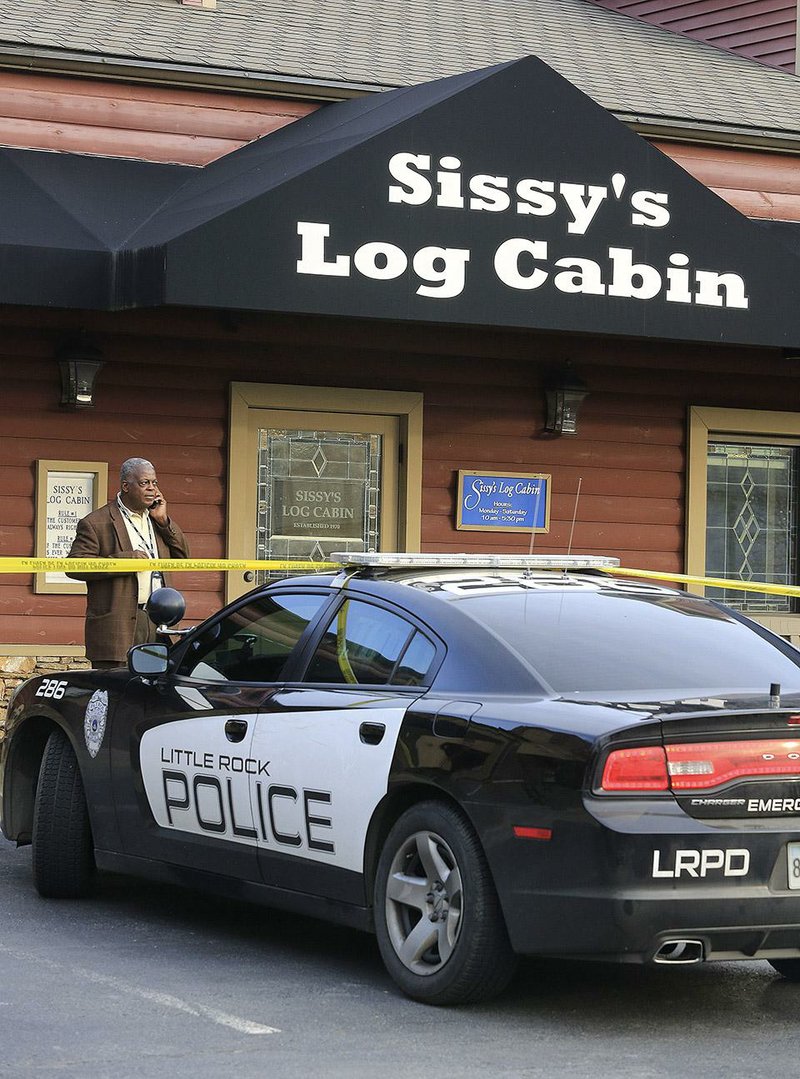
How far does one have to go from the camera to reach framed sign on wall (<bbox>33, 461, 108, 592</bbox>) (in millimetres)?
11383

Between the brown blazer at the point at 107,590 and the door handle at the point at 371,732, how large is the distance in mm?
3787

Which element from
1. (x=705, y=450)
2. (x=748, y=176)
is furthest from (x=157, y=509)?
(x=748, y=176)

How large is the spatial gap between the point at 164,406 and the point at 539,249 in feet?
8.95

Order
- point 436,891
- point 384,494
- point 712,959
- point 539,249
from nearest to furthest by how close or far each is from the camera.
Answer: point 712,959, point 436,891, point 539,249, point 384,494

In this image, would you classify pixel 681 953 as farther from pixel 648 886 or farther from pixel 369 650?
pixel 369 650

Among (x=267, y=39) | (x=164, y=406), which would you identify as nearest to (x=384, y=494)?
(x=164, y=406)

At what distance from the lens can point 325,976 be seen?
19.4 feet

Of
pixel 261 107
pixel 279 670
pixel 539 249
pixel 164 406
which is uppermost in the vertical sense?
pixel 261 107

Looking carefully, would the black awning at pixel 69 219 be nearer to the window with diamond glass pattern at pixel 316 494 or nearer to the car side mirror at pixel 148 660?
the window with diamond glass pattern at pixel 316 494

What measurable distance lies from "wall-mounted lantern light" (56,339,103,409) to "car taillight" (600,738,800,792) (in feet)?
22.7

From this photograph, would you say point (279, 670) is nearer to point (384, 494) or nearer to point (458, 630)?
point (458, 630)

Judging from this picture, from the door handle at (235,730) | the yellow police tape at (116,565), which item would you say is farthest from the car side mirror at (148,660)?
the yellow police tape at (116,565)

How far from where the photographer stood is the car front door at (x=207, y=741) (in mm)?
6309

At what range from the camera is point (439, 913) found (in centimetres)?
541
